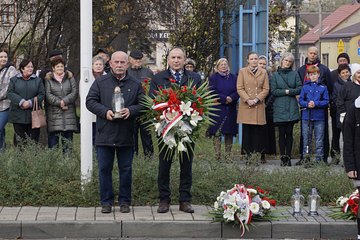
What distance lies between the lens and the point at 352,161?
9.77 meters

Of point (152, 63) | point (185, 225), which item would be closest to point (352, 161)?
point (185, 225)

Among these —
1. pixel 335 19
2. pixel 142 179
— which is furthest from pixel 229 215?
pixel 335 19

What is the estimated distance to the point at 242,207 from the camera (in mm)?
10617

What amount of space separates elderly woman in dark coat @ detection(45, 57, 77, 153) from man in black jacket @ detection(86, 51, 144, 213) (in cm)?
359

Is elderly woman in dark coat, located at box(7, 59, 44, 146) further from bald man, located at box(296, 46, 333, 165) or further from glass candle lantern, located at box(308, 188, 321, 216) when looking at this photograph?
glass candle lantern, located at box(308, 188, 321, 216)

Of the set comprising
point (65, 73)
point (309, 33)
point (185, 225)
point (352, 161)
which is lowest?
point (185, 225)

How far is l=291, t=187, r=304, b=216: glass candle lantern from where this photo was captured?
1122cm

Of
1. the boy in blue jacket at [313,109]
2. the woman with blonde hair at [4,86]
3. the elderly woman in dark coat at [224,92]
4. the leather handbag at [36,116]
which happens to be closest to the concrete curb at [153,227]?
the leather handbag at [36,116]

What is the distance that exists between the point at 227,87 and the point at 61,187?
197 inches

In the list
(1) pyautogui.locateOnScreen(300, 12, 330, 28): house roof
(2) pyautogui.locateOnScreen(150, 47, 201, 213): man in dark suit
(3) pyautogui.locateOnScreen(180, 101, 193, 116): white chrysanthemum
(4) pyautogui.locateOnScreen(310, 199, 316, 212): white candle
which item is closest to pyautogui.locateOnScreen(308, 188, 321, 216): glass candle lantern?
(4) pyautogui.locateOnScreen(310, 199, 316, 212): white candle

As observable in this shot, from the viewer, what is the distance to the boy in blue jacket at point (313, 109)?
1551 centimetres

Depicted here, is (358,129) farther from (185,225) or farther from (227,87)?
(227,87)

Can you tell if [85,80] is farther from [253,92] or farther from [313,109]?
[313,109]

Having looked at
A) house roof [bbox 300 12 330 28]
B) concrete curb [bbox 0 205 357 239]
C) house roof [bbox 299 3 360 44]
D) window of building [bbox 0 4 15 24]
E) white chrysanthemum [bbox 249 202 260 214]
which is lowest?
concrete curb [bbox 0 205 357 239]
